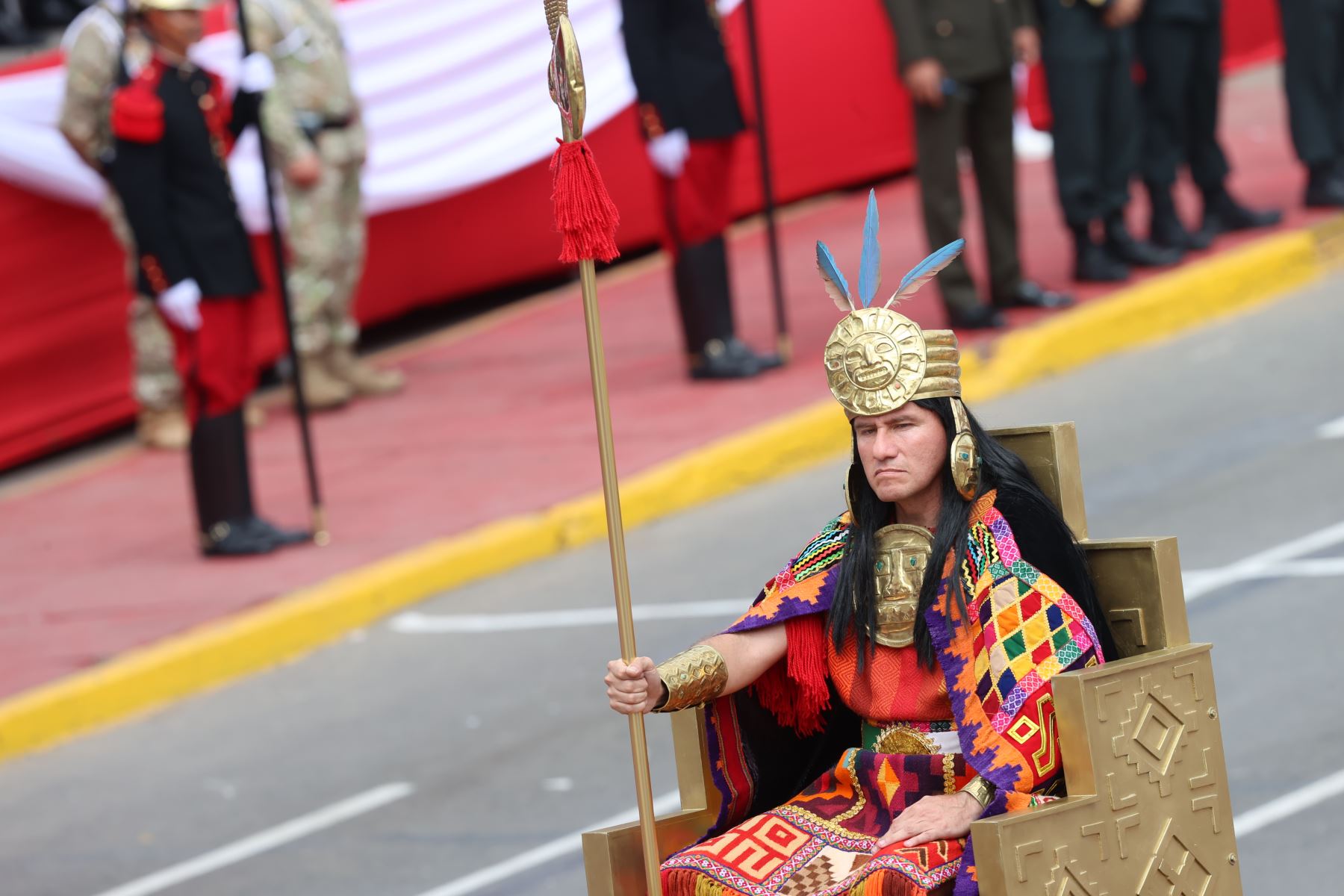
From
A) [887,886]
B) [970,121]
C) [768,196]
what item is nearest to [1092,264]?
[970,121]

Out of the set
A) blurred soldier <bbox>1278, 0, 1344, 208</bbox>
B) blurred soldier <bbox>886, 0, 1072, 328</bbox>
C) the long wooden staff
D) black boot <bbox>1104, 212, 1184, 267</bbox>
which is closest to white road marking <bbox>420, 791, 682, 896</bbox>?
the long wooden staff

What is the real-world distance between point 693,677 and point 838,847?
0.44m

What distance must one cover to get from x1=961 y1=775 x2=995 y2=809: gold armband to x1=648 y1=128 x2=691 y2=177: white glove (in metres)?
6.46

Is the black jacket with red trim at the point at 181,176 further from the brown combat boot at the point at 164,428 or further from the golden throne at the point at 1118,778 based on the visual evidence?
the golden throne at the point at 1118,778

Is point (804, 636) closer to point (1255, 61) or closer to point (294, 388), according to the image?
point (294, 388)

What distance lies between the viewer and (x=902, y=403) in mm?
4262

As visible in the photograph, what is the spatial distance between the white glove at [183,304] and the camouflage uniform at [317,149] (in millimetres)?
1862

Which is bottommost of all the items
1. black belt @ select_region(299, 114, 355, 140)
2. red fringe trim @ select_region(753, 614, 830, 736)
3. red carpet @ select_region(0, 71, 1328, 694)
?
red carpet @ select_region(0, 71, 1328, 694)

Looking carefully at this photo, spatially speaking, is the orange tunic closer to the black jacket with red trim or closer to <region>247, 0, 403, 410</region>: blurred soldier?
the black jacket with red trim

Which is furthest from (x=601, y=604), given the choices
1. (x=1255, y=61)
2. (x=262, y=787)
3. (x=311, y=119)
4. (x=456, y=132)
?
(x=1255, y=61)

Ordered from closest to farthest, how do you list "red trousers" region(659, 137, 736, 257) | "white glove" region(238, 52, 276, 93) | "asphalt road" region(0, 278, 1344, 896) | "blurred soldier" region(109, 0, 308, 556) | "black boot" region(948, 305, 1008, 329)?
1. "asphalt road" region(0, 278, 1344, 896)
2. "blurred soldier" region(109, 0, 308, 556)
3. "white glove" region(238, 52, 276, 93)
4. "red trousers" region(659, 137, 736, 257)
5. "black boot" region(948, 305, 1008, 329)

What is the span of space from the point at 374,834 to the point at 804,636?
2.38 meters

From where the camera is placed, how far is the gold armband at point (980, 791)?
13.7 feet

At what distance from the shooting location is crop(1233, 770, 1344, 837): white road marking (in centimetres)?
562
